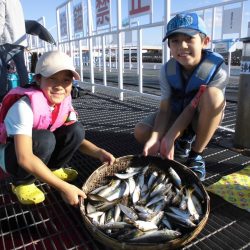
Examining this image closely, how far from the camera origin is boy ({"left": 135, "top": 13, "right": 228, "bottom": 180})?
227cm

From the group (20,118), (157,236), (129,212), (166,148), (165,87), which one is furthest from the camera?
(165,87)

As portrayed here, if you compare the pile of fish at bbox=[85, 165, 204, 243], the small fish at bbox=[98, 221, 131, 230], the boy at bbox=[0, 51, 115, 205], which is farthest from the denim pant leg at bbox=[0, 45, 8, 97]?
the small fish at bbox=[98, 221, 131, 230]

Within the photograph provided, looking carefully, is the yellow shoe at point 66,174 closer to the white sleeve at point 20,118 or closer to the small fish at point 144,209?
the white sleeve at point 20,118

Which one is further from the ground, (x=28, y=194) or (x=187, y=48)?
(x=187, y=48)

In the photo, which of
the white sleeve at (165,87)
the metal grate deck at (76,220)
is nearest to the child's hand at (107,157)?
the metal grate deck at (76,220)

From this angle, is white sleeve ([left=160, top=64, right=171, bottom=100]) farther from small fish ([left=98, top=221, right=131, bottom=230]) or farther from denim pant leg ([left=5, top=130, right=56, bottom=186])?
small fish ([left=98, top=221, right=131, bottom=230])

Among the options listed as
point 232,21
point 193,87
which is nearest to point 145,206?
point 193,87

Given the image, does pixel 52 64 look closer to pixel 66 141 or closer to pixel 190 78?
pixel 66 141

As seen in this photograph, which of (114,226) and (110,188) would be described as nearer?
(114,226)

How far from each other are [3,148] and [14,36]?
330cm

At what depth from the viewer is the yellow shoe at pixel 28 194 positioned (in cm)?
203

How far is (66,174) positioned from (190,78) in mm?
1325

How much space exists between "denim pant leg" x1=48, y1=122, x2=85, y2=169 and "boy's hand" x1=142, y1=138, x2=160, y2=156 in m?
0.53

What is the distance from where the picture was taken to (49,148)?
6.75 ft
